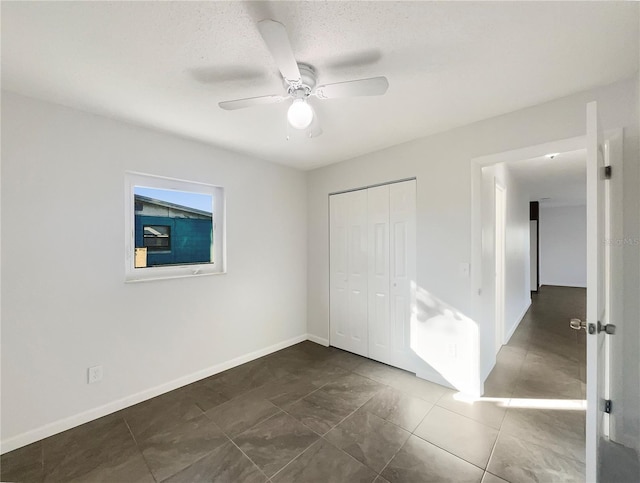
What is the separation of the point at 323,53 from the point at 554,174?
4.57 m

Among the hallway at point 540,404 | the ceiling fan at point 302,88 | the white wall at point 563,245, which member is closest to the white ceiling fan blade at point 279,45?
the ceiling fan at point 302,88

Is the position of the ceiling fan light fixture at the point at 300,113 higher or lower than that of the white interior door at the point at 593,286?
higher

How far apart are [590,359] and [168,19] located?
2.57 metres

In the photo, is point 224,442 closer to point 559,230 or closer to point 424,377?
point 424,377

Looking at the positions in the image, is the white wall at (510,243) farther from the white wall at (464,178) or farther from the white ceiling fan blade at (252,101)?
the white ceiling fan blade at (252,101)

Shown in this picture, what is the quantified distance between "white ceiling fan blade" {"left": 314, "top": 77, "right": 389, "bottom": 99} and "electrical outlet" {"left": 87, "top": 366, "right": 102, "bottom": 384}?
265 cm

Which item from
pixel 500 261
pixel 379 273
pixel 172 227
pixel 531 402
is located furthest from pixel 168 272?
pixel 500 261

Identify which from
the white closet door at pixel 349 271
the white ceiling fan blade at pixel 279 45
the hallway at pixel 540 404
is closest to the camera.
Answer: the white ceiling fan blade at pixel 279 45

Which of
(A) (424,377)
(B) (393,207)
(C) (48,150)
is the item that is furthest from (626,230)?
(C) (48,150)

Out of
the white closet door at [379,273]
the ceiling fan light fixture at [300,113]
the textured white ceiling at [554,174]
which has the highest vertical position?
the textured white ceiling at [554,174]

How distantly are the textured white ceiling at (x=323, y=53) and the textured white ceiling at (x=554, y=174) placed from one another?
174 cm

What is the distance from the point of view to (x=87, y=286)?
6.82 feet

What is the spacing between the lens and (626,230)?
1.75 metres

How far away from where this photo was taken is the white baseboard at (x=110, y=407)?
5.89 feet
